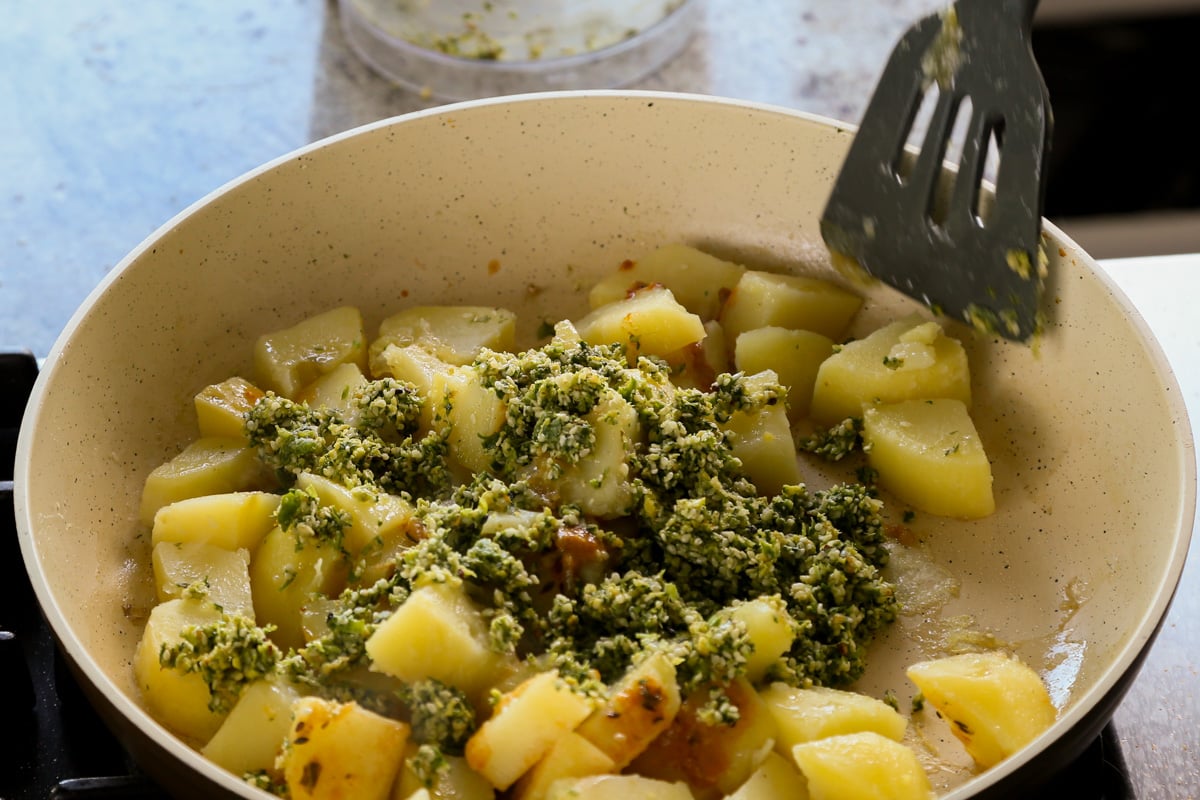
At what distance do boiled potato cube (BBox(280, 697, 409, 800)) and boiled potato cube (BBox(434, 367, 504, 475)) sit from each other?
39 centimetres

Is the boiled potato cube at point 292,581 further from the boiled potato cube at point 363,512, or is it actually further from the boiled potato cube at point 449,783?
the boiled potato cube at point 449,783

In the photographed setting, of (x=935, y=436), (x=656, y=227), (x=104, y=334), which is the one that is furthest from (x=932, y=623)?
(x=104, y=334)

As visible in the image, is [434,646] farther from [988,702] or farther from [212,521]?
[988,702]

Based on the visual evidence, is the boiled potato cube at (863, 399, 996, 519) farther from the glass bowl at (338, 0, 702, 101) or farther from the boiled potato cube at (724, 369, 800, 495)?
the glass bowl at (338, 0, 702, 101)

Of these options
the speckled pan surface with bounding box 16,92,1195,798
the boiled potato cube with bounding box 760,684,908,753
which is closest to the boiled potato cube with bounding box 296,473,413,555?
the speckled pan surface with bounding box 16,92,1195,798

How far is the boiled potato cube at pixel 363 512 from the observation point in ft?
4.61

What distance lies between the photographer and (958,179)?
1.43 metres

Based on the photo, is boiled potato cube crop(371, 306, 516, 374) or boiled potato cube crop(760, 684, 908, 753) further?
boiled potato cube crop(371, 306, 516, 374)

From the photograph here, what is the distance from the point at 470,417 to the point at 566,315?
38 centimetres

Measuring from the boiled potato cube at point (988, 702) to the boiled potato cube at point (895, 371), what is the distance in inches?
16.3

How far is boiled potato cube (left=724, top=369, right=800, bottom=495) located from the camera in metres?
1.52

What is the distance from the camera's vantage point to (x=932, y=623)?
145 cm

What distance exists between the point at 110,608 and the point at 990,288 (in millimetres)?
1096

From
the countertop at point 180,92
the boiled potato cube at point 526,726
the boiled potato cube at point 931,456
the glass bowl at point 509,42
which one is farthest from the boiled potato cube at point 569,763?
the glass bowl at point 509,42
